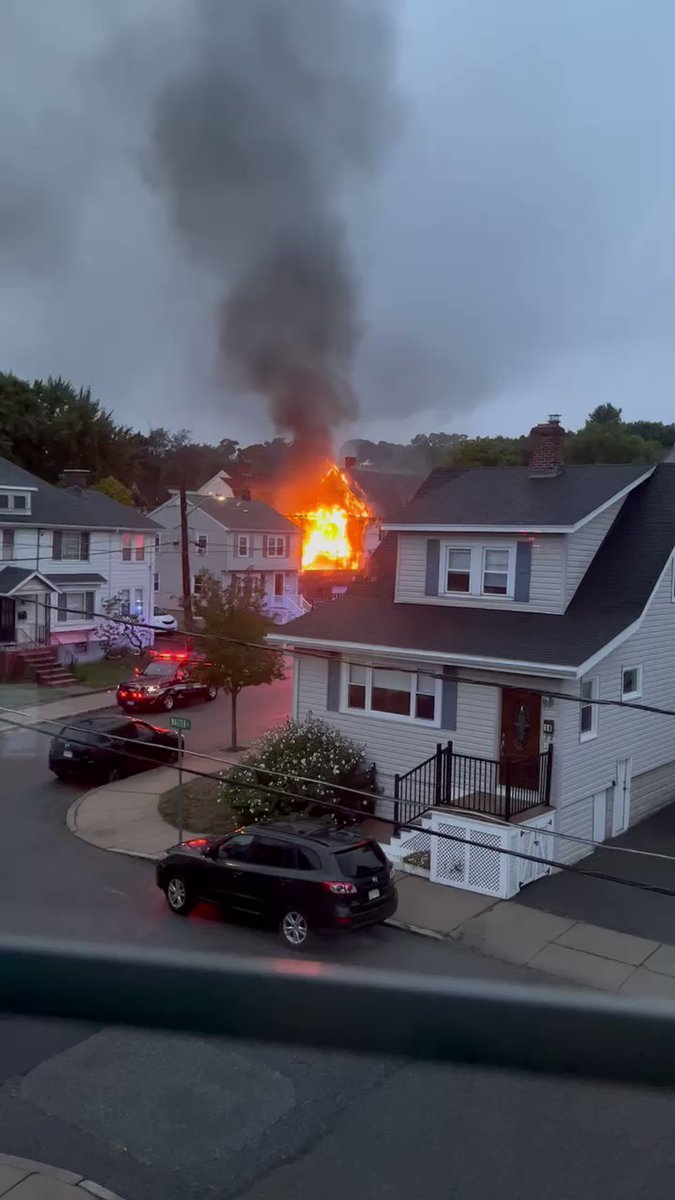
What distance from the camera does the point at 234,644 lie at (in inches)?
758

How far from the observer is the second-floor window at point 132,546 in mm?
33250

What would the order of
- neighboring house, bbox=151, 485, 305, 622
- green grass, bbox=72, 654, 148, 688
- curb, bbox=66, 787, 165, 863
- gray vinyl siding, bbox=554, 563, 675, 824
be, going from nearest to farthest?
curb, bbox=66, 787, 165, 863 < gray vinyl siding, bbox=554, 563, 675, 824 < green grass, bbox=72, 654, 148, 688 < neighboring house, bbox=151, 485, 305, 622

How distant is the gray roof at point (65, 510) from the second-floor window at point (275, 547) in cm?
1094

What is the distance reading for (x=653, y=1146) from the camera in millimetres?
6223

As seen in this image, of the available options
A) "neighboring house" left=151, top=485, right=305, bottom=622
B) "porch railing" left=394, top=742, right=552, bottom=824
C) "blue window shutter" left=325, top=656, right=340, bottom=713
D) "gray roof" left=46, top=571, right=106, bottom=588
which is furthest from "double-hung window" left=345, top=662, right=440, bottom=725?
"neighboring house" left=151, top=485, right=305, bottom=622

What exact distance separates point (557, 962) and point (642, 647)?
21.5 ft

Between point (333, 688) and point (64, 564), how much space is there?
18.0m

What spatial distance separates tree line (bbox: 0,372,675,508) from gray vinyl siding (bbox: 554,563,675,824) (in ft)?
48.6

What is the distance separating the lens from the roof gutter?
13.0 m

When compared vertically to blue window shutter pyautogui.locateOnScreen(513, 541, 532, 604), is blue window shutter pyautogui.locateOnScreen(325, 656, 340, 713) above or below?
below

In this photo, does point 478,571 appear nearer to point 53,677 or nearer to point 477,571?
point 477,571

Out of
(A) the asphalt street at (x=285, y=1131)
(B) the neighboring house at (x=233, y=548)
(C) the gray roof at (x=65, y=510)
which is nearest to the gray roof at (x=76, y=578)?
(C) the gray roof at (x=65, y=510)

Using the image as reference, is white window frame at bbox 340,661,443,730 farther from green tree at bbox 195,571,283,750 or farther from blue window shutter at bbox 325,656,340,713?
green tree at bbox 195,571,283,750

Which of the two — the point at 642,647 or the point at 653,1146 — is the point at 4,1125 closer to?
the point at 653,1146
